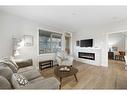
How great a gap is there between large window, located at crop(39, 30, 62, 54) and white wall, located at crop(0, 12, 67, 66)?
390 mm

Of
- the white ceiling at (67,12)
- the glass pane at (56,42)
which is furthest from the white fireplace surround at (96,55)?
the white ceiling at (67,12)

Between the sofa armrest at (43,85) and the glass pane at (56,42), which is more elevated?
the glass pane at (56,42)

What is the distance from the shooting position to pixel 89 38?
6.24m

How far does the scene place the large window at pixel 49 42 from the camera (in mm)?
5091

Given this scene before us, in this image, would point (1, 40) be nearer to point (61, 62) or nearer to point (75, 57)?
point (61, 62)

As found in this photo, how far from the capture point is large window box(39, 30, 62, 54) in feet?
16.7

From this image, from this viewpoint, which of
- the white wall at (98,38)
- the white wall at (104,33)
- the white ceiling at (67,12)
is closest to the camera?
the white ceiling at (67,12)

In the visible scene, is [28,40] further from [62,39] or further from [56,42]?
[62,39]

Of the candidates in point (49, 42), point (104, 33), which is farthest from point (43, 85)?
point (104, 33)

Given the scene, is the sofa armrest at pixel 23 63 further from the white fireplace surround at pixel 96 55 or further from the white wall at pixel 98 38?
the white wall at pixel 98 38

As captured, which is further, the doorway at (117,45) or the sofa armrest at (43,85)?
the doorway at (117,45)

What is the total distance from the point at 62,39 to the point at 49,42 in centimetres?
115

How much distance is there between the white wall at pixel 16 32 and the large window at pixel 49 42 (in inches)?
15.3
